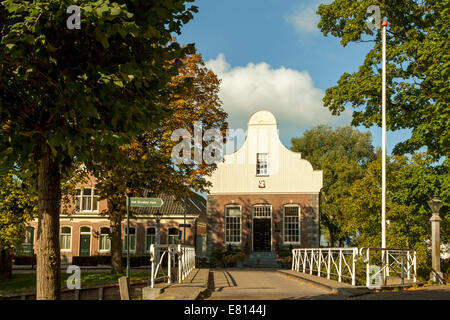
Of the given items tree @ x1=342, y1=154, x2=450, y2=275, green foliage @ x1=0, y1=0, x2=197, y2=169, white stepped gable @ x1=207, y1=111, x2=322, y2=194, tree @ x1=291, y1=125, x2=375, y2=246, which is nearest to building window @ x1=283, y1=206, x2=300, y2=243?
white stepped gable @ x1=207, y1=111, x2=322, y2=194

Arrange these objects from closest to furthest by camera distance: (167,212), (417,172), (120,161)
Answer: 1. (120,161)
2. (417,172)
3. (167,212)

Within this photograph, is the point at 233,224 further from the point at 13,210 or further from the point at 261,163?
the point at 13,210

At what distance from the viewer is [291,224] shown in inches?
1264

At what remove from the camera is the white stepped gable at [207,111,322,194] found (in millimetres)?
32219

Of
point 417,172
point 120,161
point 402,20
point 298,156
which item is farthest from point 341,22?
point 120,161

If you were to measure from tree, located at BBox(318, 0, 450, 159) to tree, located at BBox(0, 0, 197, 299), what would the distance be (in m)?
12.4

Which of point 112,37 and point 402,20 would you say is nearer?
point 112,37

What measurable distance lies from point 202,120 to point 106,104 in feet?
51.1

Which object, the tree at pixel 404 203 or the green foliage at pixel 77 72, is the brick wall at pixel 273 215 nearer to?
the tree at pixel 404 203

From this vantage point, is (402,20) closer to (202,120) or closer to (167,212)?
(202,120)

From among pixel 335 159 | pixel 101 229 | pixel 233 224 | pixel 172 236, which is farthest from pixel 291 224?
pixel 335 159

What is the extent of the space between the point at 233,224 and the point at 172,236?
6.21m

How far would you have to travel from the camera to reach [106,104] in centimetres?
585
